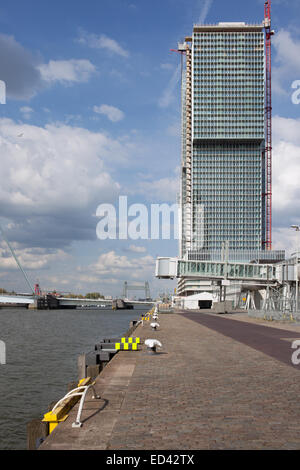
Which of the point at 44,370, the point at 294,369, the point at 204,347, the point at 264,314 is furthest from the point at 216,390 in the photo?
the point at 264,314

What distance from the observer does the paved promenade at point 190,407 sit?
7.56 metres

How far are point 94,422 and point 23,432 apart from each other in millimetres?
6045

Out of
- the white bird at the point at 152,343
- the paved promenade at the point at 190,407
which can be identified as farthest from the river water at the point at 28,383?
the white bird at the point at 152,343

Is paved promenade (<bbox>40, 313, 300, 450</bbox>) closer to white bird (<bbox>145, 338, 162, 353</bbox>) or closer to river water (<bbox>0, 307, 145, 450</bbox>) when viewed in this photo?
white bird (<bbox>145, 338, 162, 353</bbox>)

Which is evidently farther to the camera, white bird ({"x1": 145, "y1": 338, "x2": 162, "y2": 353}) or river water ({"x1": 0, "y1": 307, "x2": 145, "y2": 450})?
white bird ({"x1": 145, "y1": 338, "x2": 162, "y2": 353})

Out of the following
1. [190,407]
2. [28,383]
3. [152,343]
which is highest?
[190,407]

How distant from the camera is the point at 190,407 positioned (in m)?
9.91

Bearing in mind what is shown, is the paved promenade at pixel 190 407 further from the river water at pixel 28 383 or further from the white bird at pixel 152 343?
the river water at pixel 28 383

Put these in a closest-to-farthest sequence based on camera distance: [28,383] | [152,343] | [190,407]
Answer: [190,407] → [152,343] → [28,383]

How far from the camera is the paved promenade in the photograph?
7.56 metres

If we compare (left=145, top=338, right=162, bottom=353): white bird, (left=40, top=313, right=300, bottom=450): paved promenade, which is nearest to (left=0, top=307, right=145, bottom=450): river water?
(left=40, top=313, right=300, bottom=450): paved promenade

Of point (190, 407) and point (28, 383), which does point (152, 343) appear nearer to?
point (28, 383)

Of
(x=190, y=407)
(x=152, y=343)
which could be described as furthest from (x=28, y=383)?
(x=190, y=407)
